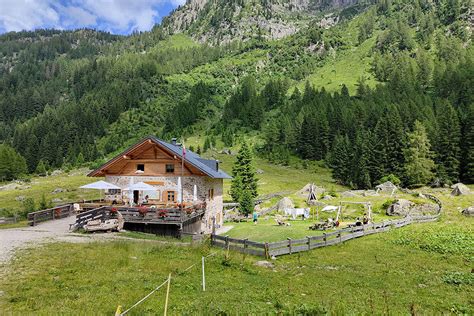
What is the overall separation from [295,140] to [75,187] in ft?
249

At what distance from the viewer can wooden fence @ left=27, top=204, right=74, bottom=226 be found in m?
29.8

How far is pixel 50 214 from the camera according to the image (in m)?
33.2

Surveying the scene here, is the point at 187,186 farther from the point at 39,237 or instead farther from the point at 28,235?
the point at 28,235

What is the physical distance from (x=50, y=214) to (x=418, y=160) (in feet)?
242

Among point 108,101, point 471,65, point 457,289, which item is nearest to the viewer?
point 457,289

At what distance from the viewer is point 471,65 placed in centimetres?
13300

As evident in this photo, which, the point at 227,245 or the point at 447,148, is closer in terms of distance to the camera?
the point at 227,245

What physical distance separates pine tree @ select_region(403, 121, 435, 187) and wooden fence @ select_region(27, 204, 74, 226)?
7017 cm

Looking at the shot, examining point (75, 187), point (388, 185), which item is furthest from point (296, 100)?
point (75, 187)

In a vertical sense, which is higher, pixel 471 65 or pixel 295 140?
pixel 471 65

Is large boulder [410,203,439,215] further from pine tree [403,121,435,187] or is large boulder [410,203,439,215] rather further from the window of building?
pine tree [403,121,435,187]

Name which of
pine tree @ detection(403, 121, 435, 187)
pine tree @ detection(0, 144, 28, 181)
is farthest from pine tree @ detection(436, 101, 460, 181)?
pine tree @ detection(0, 144, 28, 181)

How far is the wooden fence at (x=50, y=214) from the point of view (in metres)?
29.8

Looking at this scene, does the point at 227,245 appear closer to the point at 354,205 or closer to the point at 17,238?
the point at 17,238
